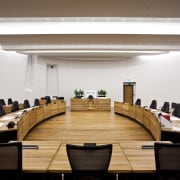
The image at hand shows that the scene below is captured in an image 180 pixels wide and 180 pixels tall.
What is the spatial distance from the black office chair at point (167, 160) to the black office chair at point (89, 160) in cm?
52

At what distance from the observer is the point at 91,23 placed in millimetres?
7285

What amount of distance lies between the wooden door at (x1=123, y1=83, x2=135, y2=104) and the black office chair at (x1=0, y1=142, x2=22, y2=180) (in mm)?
13934

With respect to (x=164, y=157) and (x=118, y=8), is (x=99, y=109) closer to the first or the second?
(x=118, y=8)

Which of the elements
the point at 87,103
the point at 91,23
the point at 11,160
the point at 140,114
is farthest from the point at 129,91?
the point at 11,160

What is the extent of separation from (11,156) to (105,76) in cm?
1408

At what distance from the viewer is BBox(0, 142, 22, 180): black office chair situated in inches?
88.1

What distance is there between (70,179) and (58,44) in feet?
24.2

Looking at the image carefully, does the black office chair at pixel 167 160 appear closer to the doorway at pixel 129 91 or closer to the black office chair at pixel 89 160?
the black office chair at pixel 89 160

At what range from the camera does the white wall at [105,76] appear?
508 inches

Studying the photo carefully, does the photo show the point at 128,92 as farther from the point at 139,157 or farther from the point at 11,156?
the point at 11,156

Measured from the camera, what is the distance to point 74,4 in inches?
185

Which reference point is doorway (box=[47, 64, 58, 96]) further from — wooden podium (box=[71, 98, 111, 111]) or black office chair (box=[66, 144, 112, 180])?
black office chair (box=[66, 144, 112, 180])

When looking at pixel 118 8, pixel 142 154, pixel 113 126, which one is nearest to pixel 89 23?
pixel 118 8

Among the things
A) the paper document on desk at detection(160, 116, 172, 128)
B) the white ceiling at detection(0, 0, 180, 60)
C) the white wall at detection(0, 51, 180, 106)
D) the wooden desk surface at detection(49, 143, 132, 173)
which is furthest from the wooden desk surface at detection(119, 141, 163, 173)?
the white wall at detection(0, 51, 180, 106)
